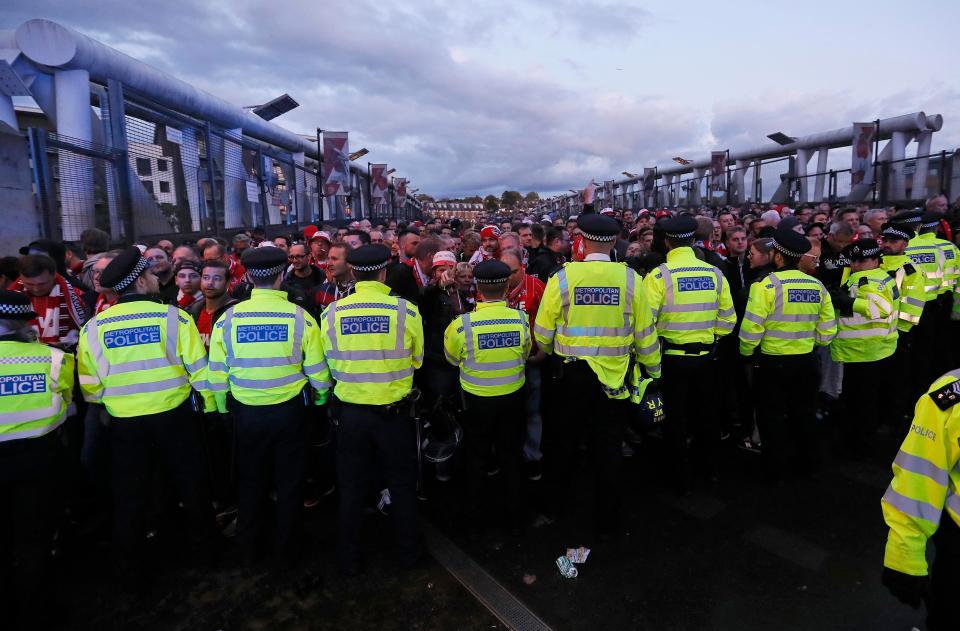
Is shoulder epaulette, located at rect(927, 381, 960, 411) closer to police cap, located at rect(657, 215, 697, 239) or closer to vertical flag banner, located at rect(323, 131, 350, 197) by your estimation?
police cap, located at rect(657, 215, 697, 239)

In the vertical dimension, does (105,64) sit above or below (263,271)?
above

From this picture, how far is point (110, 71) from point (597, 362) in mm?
10875

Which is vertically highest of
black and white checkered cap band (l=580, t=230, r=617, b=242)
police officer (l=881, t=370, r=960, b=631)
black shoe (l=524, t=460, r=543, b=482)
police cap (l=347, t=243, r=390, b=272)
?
black and white checkered cap band (l=580, t=230, r=617, b=242)

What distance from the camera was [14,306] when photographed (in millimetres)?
2703

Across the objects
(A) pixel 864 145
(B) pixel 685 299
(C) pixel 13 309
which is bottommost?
(B) pixel 685 299

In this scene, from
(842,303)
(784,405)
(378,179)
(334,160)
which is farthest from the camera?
(378,179)

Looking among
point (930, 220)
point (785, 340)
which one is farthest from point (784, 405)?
point (930, 220)

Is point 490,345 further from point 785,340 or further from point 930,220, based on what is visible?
point 930,220

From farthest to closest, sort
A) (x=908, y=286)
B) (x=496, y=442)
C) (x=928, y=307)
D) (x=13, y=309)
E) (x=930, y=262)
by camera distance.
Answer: (x=928, y=307)
(x=930, y=262)
(x=908, y=286)
(x=496, y=442)
(x=13, y=309)

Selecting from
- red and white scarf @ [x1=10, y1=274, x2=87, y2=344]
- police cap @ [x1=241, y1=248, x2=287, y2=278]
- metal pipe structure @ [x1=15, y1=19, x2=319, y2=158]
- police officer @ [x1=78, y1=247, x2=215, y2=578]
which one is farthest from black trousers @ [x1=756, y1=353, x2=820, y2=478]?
metal pipe structure @ [x1=15, y1=19, x2=319, y2=158]

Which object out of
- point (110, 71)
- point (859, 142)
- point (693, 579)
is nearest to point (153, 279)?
A: point (693, 579)

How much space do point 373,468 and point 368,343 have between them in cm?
88

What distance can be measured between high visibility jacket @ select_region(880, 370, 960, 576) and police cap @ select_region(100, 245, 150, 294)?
153 inches

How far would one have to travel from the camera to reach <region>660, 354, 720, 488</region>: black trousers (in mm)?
3941
